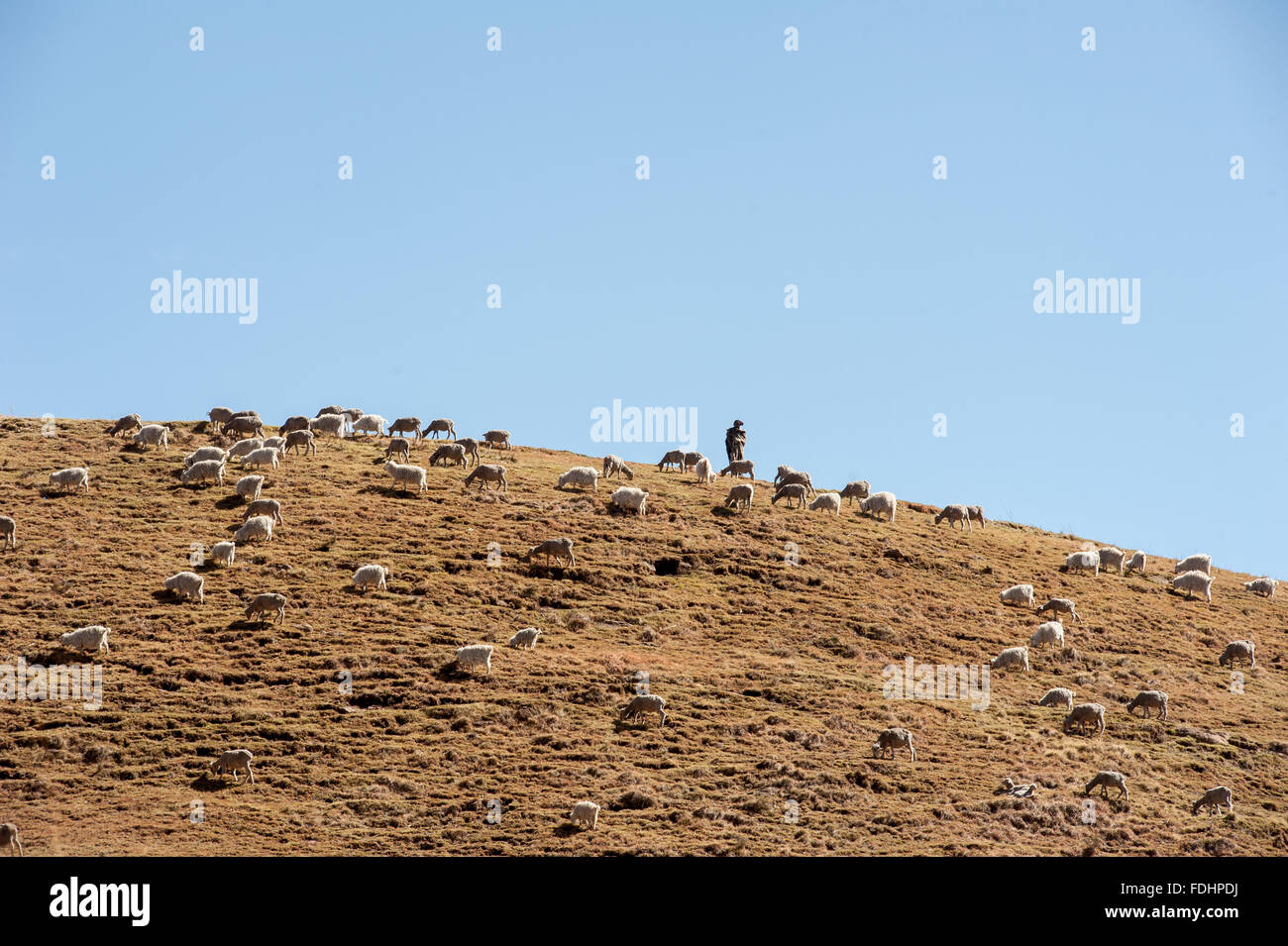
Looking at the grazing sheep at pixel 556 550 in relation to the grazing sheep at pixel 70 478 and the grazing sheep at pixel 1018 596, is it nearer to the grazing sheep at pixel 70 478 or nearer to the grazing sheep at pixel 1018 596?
the grazing sheep at pixel 1018 596

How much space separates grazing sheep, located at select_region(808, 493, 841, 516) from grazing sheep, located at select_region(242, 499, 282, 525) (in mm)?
24542

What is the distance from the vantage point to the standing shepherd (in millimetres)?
68250

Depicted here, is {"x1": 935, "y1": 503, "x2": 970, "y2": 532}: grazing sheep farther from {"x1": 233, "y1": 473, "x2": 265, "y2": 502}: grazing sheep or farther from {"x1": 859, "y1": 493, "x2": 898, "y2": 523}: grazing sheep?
{"x1": 233, "y1": 473, "x2": 265, "y2": 502}: grazing sheep

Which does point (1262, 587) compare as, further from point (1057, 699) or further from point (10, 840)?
point (10, 840)

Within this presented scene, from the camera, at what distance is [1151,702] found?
46.6m

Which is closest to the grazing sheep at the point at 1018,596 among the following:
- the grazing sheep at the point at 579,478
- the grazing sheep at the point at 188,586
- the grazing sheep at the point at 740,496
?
the grazing sheep at the point at 740,496

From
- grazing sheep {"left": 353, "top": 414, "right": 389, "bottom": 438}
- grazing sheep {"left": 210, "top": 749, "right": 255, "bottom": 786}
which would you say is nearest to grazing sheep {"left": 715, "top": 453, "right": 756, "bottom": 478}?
grazing sheep {"left": 353, "top": 414, "right": 389, "bottom": 438}

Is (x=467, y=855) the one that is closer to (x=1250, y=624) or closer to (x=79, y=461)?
(x=79, y=461)

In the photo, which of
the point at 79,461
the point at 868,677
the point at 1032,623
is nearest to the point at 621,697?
the point at 868,677

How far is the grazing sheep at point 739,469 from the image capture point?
220 feet

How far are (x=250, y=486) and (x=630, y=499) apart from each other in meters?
16.2

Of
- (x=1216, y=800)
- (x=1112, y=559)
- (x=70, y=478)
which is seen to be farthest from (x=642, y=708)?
(x=1112, y=559)

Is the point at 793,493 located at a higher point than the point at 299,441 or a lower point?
lower
